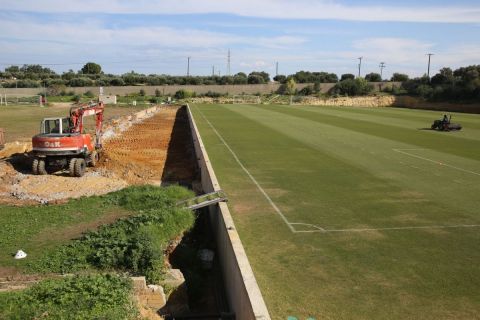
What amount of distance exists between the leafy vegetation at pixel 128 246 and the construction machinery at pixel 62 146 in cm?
759

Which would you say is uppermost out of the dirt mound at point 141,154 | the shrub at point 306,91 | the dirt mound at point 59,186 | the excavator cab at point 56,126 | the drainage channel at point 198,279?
the shrub at point 306,91

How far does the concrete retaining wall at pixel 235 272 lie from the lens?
690 centimetres

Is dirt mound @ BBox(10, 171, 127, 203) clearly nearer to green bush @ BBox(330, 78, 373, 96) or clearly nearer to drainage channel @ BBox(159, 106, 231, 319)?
drainage channel @ BBox(159, 106, 231, 319)

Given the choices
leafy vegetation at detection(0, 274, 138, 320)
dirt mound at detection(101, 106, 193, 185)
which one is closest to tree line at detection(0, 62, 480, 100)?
dirt mound at detection(101, 106, 193, 185)

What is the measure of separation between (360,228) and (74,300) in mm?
6349

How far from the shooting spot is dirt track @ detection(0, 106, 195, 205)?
1739 cm

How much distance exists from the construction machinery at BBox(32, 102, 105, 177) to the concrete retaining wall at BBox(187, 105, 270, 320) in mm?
9072

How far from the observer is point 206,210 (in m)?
14.5

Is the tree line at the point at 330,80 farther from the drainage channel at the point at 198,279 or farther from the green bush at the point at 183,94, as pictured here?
the drainage channel at the point at 198,279

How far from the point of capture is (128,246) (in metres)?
9.95

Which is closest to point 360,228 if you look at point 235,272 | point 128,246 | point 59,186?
point 235,272

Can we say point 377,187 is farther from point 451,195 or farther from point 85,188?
point 85,188

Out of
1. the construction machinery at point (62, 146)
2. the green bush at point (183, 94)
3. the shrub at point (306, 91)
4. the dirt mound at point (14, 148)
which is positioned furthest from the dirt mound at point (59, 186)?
the shrub at point (306, 91)

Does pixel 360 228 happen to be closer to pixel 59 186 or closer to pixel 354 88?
pixel 59 186
